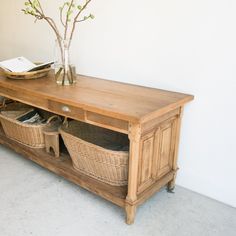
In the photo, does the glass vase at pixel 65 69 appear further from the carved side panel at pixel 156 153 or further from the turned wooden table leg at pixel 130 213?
the turned wooden table leg at pixel 130 213

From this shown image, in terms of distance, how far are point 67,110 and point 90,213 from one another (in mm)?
644

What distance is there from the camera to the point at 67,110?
5.63 feet

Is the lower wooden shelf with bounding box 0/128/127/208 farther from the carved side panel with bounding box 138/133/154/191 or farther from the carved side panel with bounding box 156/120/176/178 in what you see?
the carved side panel with bounding box 156/120/176/178

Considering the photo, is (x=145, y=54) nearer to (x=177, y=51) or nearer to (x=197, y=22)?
(x=177, y=51)

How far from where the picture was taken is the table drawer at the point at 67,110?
1.66m

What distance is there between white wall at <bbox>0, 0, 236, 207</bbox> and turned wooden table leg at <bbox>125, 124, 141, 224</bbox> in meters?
0.54

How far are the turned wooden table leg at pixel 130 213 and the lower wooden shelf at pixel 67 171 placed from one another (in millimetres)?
36

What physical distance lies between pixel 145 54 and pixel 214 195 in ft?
3.43

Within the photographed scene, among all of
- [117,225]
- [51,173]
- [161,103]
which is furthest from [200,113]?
[51,173]

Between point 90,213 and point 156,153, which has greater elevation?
point 156,153

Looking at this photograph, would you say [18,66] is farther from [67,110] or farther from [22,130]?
[67,110]

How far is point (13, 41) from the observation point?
2.95 meters

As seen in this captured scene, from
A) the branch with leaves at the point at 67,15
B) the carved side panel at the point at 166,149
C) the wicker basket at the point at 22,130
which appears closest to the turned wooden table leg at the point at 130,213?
the carved side panel at the point at 166,149

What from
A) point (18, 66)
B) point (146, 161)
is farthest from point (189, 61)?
point (18, 66)
